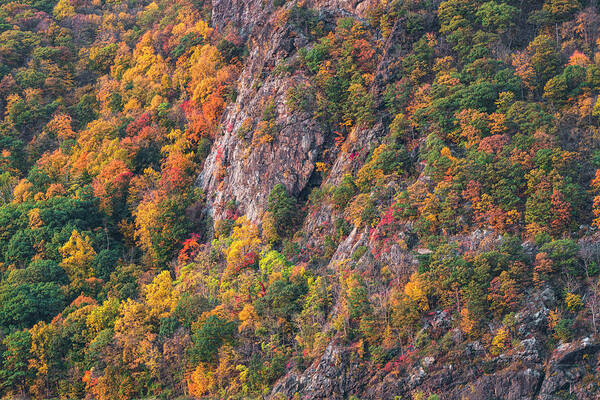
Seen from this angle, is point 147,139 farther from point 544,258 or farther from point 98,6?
point 544,258

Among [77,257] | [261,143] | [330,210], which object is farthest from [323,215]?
[77,257]

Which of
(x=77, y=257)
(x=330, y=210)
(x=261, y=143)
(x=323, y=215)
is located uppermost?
(x=261, y=143)

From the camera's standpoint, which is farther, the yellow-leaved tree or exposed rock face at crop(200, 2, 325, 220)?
the yellow-leaved tree

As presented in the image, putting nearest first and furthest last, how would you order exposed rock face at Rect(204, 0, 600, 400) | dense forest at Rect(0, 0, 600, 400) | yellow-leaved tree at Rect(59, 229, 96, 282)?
exposed rock face at Rect(204, 0, 600, 400) → dense forest at Rect(0, 0, 600, 400) → yellow-leaved tree at Rect(59, 229, 96, 282)

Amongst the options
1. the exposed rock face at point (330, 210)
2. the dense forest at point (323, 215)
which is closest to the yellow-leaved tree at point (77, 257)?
the dense forest at point (323, 215)

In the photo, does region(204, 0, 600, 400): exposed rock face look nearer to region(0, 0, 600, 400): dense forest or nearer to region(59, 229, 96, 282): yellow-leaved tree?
region(0, 0, 600, 400): dense forest

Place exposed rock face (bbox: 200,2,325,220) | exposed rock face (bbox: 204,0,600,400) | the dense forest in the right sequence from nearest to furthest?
exposed rock face (bbox: 204,0,600,400) → the dense forest → exposed rock face (bbox: 200,2,325,220)

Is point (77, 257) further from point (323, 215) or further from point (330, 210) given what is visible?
point (330, 210)

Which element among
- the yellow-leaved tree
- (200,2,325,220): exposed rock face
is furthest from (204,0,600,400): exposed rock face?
the yellow-leaved tree

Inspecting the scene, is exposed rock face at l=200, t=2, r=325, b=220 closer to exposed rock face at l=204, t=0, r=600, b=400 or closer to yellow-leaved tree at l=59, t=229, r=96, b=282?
exposed rock face at l=204, t=0, r=600, b=400

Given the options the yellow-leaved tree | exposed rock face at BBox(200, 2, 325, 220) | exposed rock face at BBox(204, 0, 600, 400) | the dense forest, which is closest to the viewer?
exposed rock face at BBox(204, 0, 600, 400)
